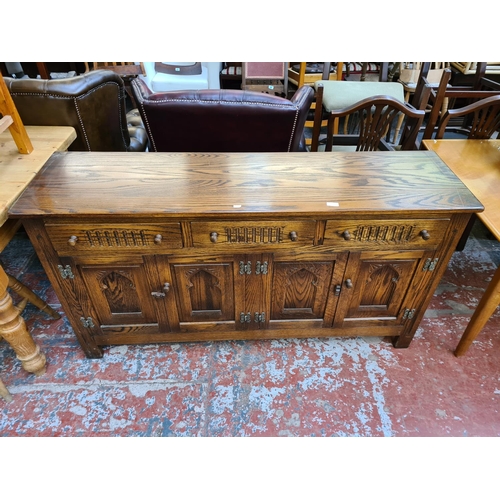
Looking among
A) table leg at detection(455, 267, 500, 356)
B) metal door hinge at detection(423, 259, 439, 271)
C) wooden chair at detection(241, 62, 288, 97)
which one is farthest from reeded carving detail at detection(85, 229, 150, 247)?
wooden chair at detection(241, 62, 288, 97)

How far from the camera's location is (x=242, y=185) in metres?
1.31

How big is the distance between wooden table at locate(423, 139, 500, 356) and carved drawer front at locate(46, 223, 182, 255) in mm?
1214

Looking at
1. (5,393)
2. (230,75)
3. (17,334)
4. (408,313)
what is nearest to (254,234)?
(408,313)

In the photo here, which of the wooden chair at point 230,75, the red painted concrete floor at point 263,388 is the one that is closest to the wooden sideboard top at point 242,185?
the red painted concrete floor at point 263,388

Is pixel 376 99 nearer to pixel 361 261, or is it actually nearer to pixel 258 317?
pixel 361 261

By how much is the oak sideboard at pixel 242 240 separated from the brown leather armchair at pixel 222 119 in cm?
32

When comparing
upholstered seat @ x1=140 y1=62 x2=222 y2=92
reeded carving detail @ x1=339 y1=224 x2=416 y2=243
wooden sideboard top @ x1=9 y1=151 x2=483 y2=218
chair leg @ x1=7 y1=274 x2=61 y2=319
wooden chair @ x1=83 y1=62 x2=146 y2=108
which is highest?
wooden sideboard top @ x1=9 y1=151 x2=483 y2=218

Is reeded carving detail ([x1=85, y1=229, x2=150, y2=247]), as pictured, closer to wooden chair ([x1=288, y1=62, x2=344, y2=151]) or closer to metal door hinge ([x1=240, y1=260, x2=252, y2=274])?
metal door hinge ([x1=240, y1=260, x2=252, y2=274])

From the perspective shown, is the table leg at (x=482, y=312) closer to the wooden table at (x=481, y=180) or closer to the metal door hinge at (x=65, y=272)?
the wooden table at (x=481, y=180)

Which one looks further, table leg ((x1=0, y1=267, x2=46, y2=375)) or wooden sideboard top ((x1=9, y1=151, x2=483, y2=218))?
table leg ((x1=0, y1=267, x2=46, y2=375))

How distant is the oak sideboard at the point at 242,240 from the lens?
121cm

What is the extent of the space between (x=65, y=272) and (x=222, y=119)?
1009 millimetres

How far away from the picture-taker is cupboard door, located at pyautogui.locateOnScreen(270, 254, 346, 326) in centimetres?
138

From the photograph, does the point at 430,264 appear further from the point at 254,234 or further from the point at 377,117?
the point at 377,117
